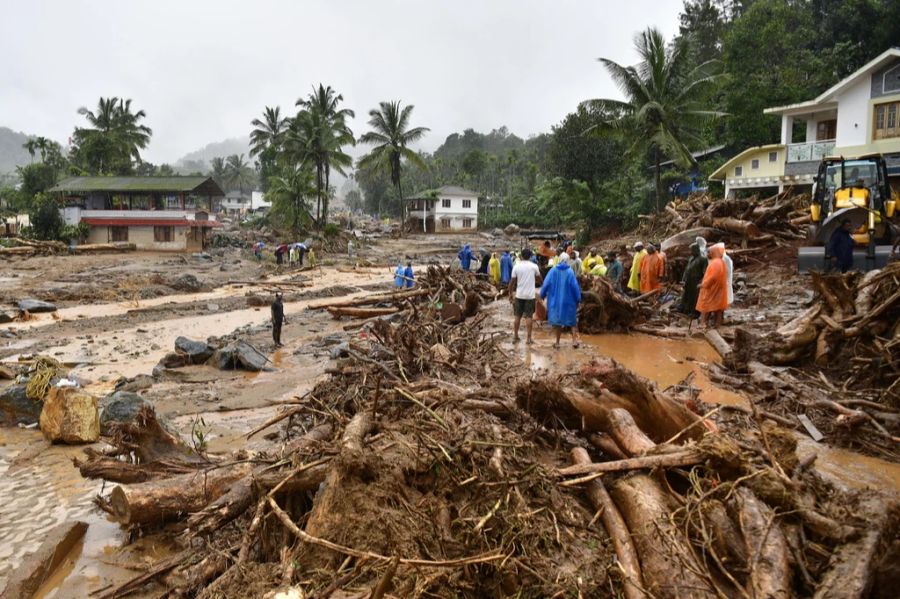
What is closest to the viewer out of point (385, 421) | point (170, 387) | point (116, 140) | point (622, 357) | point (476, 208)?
point (385, 421)

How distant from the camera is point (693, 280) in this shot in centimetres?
1123

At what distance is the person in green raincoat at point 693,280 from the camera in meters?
11.1

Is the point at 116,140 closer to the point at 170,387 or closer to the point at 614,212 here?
the point at 614,212

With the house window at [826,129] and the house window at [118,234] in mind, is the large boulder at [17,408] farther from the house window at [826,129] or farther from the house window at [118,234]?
the house window at [118,234]

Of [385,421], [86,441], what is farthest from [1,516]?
[385,421]

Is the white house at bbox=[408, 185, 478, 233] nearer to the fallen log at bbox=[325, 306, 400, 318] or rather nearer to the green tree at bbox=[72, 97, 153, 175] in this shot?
the green tree at bbox=[72, 97, 153, 175]

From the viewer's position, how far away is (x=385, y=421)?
15.5ft

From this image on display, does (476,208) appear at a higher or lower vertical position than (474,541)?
higher

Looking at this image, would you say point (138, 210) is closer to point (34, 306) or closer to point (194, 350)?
point (34, 306)

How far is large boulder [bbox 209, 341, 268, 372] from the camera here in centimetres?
1229

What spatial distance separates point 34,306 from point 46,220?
20961 millimetres

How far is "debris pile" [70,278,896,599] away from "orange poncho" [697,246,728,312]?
5759mm

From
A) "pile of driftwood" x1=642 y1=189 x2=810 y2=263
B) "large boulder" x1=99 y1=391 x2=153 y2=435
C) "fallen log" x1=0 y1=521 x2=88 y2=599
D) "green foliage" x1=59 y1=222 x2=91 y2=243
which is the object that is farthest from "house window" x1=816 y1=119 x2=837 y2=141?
"green foliage" x1=59 y1=222 x2=91 y2=243

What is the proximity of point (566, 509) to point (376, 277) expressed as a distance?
27815mm
